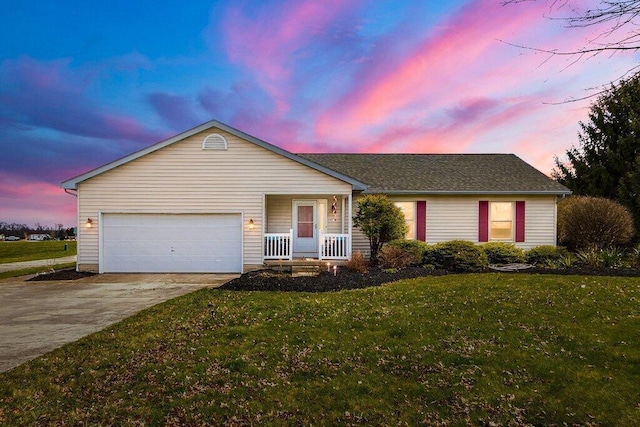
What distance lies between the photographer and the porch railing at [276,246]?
43.7 feet

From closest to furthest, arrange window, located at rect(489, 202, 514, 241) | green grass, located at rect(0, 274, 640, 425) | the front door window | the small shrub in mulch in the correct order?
green grass, located at rect(0, 274, 640, 425), the small shrub in mulch, the front door window, window, located at rect(489, 202, 514, 241)

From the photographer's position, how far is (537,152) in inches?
836

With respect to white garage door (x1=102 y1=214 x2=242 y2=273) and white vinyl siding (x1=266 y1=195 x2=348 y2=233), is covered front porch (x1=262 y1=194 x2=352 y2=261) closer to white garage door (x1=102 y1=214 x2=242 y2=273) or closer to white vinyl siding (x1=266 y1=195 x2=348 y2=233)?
white vinyl siding (x1=266 y1=195 x2=348 y2=233)

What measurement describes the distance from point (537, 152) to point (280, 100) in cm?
1532

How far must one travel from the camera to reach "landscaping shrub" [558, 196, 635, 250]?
13.7m

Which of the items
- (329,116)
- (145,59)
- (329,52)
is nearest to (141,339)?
(329,52)

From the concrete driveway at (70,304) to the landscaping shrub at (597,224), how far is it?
13.6 m

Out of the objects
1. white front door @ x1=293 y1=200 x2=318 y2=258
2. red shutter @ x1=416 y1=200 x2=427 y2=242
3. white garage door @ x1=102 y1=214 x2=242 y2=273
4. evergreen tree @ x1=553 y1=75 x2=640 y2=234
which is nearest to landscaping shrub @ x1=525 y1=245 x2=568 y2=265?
red shutter @ x1=416 y1=200 x2=427 y2=242

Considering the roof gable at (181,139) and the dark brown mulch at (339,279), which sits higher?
the roof gable at (181,139)

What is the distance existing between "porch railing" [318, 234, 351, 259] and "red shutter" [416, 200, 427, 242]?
12.8 ft

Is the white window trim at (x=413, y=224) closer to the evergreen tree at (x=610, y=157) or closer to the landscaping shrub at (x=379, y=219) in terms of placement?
the landscaping shrub at (x=379, y=219)

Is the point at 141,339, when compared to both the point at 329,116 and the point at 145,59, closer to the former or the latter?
the point at 329,116

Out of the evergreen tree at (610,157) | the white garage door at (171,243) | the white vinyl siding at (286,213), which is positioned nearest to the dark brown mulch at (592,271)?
the white vinyl siding at (286,213)

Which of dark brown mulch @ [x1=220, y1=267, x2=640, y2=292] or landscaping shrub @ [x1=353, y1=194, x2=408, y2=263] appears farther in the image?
landscaping shrub @ [x1=353, y1=194, x2=408, y2=263]
